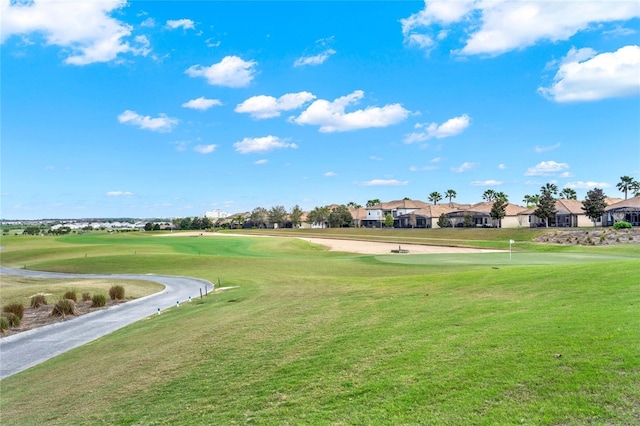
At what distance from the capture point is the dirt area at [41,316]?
21.7 m

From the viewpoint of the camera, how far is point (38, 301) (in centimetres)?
2703

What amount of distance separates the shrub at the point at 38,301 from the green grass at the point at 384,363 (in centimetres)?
1216

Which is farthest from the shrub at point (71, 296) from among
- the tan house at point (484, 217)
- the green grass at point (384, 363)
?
the tan house at point (484, 217)

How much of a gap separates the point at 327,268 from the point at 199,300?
1730cm

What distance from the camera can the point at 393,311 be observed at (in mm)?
14109

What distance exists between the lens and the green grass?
689 cm

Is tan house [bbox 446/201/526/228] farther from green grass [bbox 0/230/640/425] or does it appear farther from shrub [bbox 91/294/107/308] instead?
green grass [bbox 0/230/640/425]

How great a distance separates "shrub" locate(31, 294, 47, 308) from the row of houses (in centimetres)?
9679

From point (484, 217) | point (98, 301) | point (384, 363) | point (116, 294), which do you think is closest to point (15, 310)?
point (98, 301)

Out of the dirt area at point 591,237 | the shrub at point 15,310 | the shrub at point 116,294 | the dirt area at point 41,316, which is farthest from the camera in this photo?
the dirt area at point 591,237

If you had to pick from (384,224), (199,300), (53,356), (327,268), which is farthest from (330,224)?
(53,356)

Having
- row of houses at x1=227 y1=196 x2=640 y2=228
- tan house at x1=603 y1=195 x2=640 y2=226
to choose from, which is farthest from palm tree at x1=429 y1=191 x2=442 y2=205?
tan house at x1=603 y1=195 x2=640 y2=226

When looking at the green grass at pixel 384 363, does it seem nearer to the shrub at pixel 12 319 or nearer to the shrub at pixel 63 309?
the shrub at pixel 12 319

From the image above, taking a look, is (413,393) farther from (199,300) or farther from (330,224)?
(330,224)
